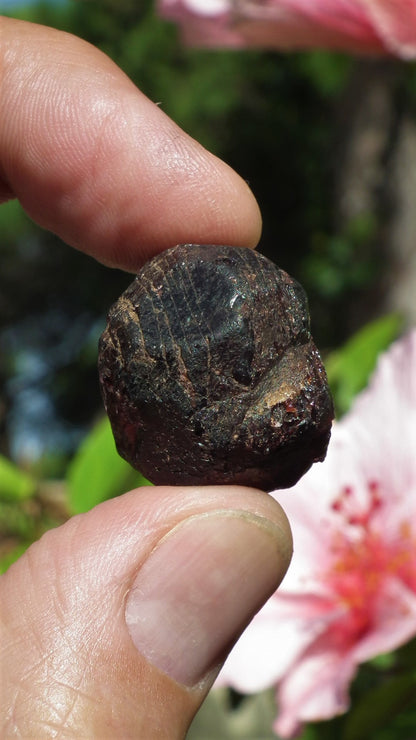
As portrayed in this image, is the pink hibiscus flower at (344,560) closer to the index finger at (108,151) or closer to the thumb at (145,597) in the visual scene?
the thumb at (145,597)

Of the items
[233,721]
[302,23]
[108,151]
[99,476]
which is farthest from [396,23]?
[233,721]

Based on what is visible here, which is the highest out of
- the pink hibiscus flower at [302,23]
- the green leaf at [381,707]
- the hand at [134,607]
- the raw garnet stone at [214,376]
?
the pink hibiscus flower at [302,23]

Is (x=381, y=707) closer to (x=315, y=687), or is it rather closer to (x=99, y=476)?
(x=315, y=687)

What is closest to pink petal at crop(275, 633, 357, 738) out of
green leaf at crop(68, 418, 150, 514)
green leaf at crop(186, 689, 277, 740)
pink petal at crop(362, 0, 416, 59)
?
green leaf at crop(68, 418, 150, 514)

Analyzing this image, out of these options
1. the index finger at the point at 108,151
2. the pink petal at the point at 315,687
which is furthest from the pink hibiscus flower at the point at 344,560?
the index finger at the point at 108,151

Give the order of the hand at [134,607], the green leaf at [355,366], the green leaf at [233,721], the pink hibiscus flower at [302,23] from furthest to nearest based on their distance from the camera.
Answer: the green leaf at [233,721] < the green leaf at [355,366] < the pink hibiscus flower at [302,23] < the hand at [134,607]

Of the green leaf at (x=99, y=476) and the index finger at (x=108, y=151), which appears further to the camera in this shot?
the green leaf at (x=99, y=476)
